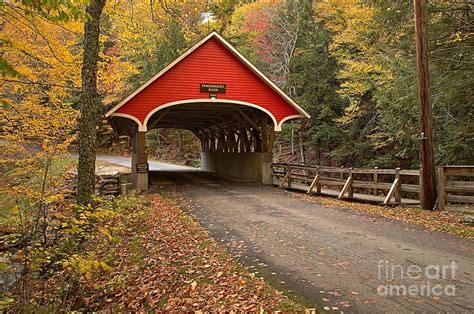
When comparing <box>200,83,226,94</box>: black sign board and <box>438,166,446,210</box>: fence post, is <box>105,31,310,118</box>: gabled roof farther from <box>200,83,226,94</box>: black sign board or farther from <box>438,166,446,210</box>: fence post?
<box>438,166,446,210</box>: fence post

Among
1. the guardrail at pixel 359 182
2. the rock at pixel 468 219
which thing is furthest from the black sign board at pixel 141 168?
the rock at pixel 468 219

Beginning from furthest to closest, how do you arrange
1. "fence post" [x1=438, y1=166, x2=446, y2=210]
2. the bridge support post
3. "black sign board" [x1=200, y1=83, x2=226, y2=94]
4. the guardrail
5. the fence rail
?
"black sign board" [x1=200, y1=83, x2=226, y2=94] → the bridge support post → the guardrail → "fence post" [x1=438, y1=166, x2=446, y2=210] → the fence rail

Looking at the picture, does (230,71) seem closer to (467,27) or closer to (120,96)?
(467,27)

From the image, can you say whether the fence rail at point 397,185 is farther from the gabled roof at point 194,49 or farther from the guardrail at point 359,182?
the gabled roof at point 194,49

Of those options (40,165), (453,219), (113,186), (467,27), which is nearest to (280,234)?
(453,219)

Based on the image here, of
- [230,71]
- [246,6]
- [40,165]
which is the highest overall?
[246,6]

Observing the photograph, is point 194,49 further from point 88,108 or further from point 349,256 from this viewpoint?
point 349,256

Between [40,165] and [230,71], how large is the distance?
353 inches

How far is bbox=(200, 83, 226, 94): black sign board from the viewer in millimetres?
16111

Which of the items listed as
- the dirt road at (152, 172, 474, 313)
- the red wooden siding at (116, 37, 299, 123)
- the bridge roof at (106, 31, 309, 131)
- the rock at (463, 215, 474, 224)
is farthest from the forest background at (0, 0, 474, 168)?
the dirt road at (152, 172, 474, 313)

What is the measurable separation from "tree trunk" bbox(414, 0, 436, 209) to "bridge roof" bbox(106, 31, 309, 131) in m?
7.41

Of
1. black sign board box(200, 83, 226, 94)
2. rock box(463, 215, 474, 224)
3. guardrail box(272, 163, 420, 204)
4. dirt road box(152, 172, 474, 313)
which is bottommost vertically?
dirt road box(152, 172, 474, 313)

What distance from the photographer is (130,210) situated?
10742mm

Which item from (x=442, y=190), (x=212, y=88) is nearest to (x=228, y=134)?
(x=212, y=88)
